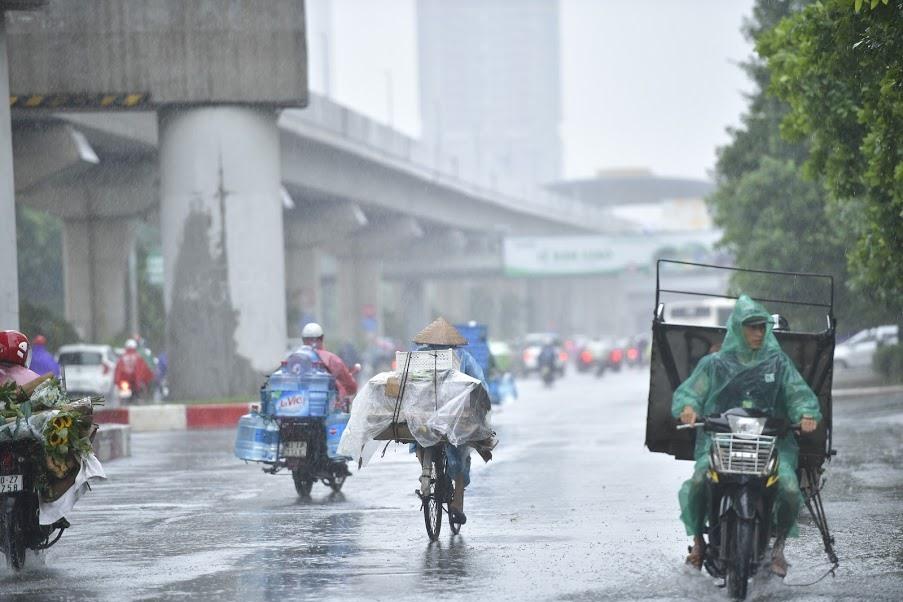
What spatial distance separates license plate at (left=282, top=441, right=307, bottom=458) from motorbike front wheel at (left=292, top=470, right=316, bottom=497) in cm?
23

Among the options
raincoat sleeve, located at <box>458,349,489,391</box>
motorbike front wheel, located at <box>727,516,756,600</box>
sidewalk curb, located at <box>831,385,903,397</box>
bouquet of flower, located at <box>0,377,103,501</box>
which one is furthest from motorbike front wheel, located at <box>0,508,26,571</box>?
sidewalk curb, located at <box>831,385,903,397</box>

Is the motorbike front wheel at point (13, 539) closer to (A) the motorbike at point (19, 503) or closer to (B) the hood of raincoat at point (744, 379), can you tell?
(A) the motorbike at point (19, 503)

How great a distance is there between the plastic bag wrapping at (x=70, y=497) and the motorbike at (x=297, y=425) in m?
4.37

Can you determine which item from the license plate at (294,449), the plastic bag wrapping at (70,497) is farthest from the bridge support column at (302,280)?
the plastic bag wrapping at (70,497)

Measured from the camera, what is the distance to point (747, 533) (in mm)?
8781

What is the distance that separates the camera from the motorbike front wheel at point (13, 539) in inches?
417

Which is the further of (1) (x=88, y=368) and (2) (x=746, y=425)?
(1) (x=88, y=368)

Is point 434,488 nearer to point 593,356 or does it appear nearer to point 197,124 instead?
point 197,124

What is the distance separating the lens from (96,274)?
51.6 m

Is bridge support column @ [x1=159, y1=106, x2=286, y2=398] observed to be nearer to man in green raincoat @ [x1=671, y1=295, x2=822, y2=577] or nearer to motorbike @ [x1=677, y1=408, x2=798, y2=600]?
man in green raincoat @ [x1=671, y1=295, x2=822, y2=577]

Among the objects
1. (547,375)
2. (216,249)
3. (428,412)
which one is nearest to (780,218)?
(216,249)

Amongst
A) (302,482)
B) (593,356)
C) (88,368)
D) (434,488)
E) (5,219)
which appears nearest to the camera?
(434,488)

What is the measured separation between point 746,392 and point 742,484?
0.70m

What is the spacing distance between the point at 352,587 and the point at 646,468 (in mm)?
8945
